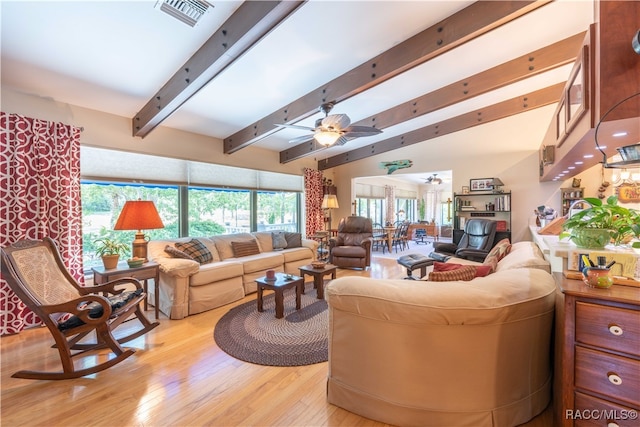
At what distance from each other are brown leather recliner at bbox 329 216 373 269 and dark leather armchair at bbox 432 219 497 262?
1.33 metres

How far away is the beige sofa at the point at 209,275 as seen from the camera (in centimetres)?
314

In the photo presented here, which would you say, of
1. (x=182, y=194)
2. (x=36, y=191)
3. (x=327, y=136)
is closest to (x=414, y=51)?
(x=327, y=136)

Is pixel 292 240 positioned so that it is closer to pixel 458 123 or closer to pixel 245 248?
pixel 245 248

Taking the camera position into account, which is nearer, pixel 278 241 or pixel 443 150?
pixel 278 241

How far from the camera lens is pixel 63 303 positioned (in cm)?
203

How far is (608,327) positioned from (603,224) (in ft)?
1.92

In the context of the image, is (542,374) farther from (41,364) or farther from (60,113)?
(60,113)

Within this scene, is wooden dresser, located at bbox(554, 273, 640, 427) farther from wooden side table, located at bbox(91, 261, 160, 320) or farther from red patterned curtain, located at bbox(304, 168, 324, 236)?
red patterned curtain, located at bbox(304, 168, 324, 236)

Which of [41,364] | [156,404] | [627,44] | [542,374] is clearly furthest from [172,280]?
[627,44]

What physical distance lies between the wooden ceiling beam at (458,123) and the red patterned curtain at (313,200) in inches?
19.9

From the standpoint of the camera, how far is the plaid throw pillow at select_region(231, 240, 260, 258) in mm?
4332

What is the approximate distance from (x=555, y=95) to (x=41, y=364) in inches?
279

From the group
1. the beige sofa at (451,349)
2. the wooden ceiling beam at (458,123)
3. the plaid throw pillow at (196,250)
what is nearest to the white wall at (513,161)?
the wooden ceiling beam at (458,123)

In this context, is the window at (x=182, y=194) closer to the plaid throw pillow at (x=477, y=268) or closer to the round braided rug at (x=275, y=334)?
the round braided rug at (x=275, y=334)
